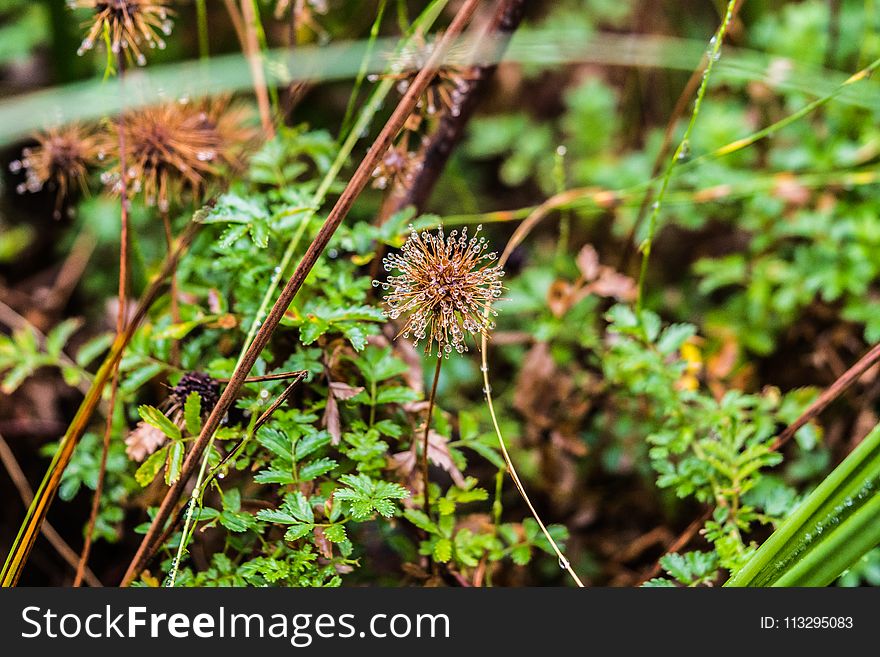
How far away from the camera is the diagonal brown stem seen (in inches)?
37.7

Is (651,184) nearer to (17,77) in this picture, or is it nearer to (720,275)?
(720,275)

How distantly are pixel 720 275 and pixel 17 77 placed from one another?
2.01 metres

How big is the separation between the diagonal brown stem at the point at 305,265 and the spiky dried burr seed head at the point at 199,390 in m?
0.06

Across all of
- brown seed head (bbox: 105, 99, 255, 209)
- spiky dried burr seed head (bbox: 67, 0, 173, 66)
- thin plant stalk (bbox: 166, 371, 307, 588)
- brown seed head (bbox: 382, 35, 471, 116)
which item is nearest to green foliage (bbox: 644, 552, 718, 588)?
thin plant stalk (bbox: 166, 371, 307, 588)

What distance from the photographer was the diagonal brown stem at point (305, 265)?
958mm

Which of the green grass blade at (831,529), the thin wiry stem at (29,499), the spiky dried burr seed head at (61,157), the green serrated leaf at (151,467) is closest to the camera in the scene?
the green grass blade at (831,529)

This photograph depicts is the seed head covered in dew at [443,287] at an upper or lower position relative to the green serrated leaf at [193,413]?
upper

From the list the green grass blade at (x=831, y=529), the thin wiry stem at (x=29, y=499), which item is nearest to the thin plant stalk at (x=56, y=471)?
the thin wiry stem at (x=29, y=499)

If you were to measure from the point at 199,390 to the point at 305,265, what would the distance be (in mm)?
267

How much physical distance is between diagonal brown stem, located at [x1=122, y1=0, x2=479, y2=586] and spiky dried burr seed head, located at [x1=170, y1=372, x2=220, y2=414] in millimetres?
58

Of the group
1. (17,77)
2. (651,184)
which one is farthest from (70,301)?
(651,184)

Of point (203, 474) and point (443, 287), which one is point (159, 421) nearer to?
point (203, 474)

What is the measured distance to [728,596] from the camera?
985mm

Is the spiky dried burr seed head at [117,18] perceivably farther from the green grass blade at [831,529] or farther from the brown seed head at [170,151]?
the green grass blade at [831,529]
